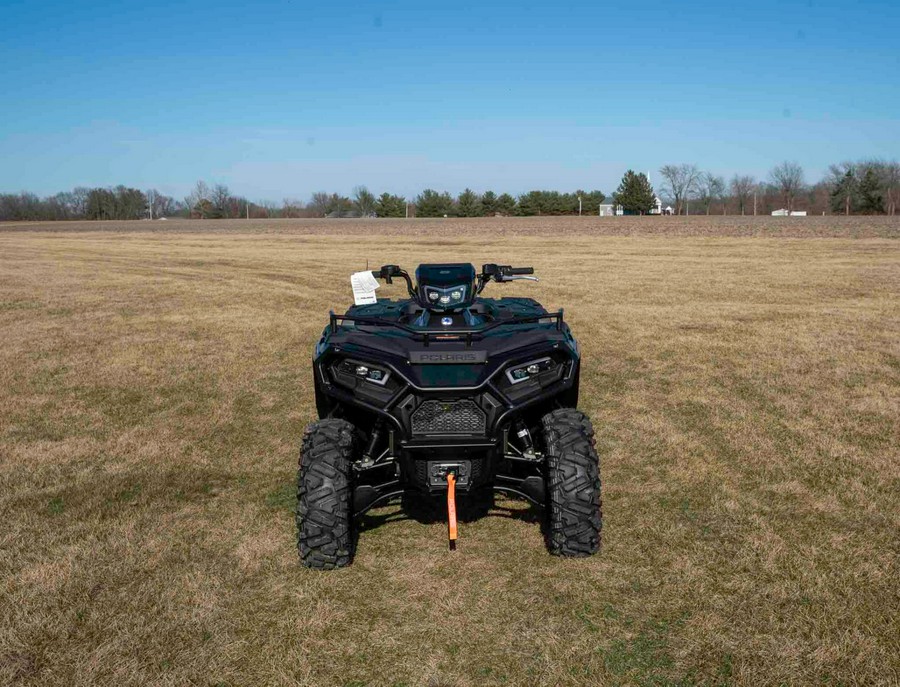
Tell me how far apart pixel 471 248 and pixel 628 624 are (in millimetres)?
34739

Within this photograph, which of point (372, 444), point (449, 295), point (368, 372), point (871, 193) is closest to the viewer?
point (368, 372)

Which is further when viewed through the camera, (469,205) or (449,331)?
(469,205)

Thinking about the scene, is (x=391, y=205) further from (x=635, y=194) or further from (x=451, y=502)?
(x=451, y=502)

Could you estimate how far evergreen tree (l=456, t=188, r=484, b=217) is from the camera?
112 meters

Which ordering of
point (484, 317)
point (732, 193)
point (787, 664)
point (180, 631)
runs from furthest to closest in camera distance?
point (732, 193), point (484, 317), point (180, 631), point (787, 664)

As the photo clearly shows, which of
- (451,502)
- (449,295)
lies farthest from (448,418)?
(449,295)

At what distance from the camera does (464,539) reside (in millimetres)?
5379

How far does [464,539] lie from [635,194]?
115 m

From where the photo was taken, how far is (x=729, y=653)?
3.99 m

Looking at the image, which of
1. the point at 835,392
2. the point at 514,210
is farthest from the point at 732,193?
the point at 835,392

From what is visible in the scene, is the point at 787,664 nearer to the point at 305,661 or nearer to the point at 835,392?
the point at 305,661

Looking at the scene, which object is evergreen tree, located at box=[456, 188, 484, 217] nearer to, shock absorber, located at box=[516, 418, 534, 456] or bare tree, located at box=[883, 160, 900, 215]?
bare tree, located at box=[883, 160, 900, 215]

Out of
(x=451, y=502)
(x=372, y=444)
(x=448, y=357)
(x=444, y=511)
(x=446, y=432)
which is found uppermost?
(x=448, y=357)

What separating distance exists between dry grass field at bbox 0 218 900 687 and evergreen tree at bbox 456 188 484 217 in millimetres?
100787
